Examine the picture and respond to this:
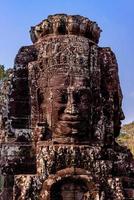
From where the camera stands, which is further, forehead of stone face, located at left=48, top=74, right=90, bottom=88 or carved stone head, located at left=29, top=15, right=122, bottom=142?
forehead of stone face, located at left=48, top=74, right=90, bottom=88

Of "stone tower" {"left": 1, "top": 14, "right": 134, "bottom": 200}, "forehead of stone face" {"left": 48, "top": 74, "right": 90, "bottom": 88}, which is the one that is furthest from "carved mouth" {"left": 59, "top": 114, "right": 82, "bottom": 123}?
"forehead of stone face" {"left": 48, "top": 74, "right": 90, "bottom": 88}

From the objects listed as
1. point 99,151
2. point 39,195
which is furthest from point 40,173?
point 99,151

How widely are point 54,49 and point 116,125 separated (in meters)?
2.30

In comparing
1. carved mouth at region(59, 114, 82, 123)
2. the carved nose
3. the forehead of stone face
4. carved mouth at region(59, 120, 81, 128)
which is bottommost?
carved mouth at region(59, 120, 81, 128)

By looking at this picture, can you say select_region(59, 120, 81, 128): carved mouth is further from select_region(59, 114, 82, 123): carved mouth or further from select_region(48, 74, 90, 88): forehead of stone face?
select_region(48, 74, 90, 88): forehead of stone face

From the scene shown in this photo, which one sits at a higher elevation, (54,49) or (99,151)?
(54,49)

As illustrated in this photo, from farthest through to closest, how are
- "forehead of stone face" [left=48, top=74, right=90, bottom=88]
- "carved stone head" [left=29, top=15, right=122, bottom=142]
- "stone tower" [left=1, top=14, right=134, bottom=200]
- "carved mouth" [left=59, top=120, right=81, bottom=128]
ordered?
"forehead of stone face" [left=48, top=74, right=90, bottom=88]
"carved stone head" [left=29, top=15, right=122, bottom=142]
"carved mouth" [left=59, top=120, right=81, bottom=128]
"stone tower" [left=1, top=14, right=134, bottom=200]

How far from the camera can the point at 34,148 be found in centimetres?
1019

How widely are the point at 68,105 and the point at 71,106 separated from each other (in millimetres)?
84

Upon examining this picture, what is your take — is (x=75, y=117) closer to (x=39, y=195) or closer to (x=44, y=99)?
(x=44, y=99)

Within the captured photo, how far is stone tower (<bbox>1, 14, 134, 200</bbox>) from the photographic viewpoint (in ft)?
31.4

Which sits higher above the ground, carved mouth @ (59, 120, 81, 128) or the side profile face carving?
the side profile face carving

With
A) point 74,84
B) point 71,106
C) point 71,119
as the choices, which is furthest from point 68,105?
point 74,84

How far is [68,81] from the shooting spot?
10.6 metres
